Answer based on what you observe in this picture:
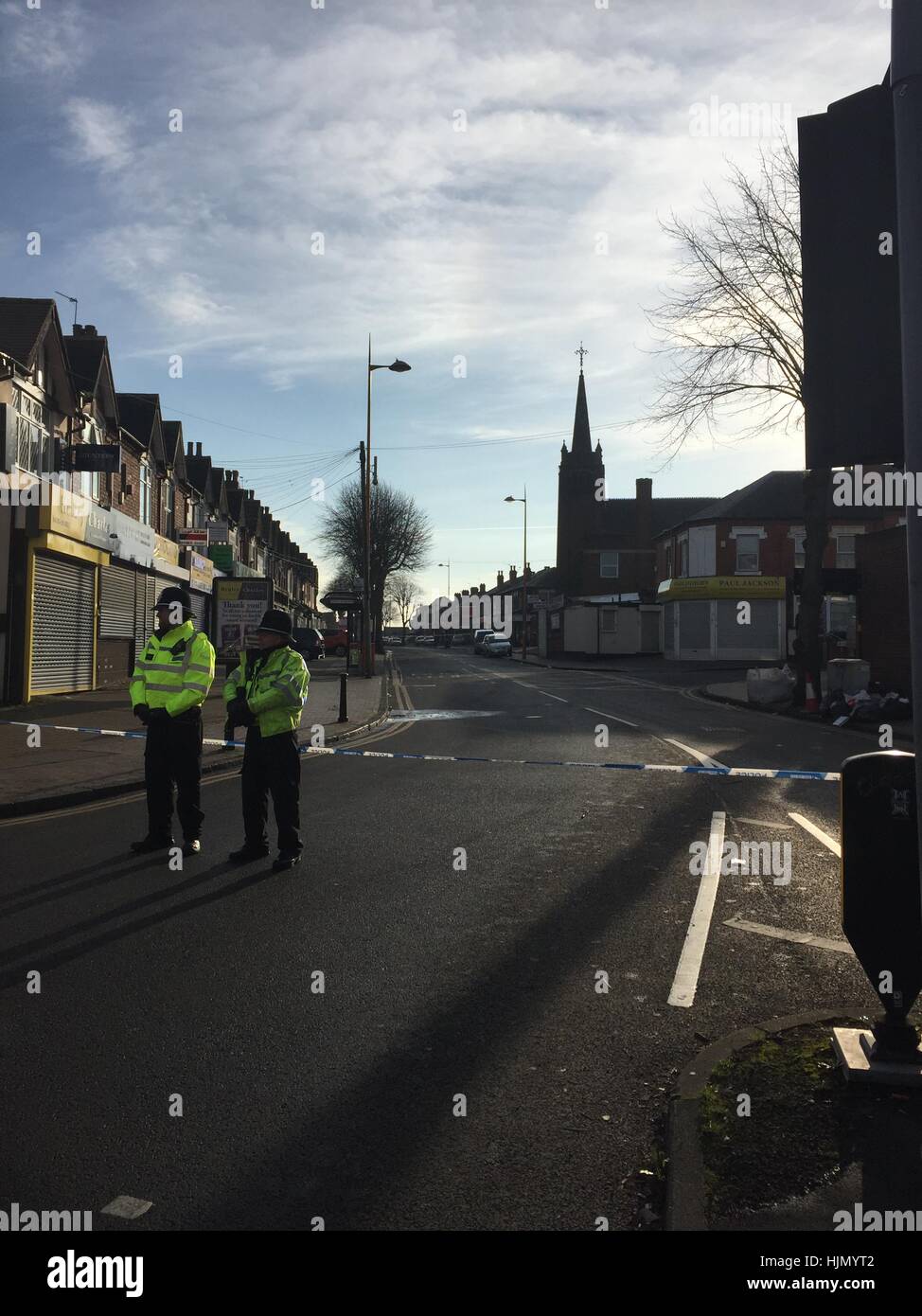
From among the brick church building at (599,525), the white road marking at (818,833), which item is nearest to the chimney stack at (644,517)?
the brick church building at (599,525)

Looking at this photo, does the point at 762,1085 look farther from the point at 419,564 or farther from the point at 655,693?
the point at 419,564

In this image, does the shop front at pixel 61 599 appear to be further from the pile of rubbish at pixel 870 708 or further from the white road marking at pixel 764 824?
the pile of rubbish at pixel 870 708

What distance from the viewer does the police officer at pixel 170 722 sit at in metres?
7.69

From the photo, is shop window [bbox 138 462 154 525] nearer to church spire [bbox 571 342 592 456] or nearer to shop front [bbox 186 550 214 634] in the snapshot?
shop front [bbox 186 550 214 634]

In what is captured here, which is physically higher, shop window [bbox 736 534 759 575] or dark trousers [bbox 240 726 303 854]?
shop window [bbox 736 534 759 575]

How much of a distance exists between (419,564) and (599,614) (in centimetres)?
2546

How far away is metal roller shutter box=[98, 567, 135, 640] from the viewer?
2573 centimetres

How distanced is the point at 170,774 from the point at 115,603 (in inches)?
809

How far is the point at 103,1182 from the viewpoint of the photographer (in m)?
2.99

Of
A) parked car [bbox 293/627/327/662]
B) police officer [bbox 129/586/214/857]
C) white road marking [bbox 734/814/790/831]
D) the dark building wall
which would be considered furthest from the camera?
parked car [bbox 293/627/327/662]

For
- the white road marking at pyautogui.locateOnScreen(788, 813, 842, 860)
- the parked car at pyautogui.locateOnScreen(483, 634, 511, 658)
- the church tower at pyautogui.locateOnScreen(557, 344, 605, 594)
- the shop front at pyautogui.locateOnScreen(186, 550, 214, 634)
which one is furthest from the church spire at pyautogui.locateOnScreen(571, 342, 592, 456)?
the white road marking at pyautogui.locateOnScreen(788, 813, 842, 860)

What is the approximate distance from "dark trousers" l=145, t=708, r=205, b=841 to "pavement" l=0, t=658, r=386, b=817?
2.38 m
